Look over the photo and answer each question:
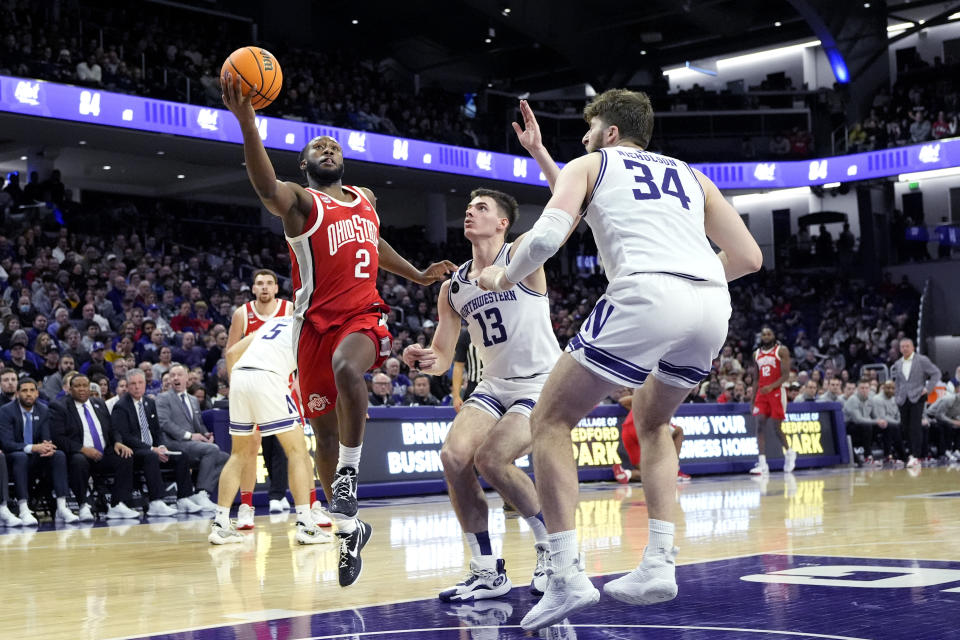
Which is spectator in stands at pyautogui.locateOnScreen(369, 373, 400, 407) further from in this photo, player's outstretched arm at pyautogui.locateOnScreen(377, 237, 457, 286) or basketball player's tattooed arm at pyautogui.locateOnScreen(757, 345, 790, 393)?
player's outstretched arm at pyautogui.locateOnScreen(377, 237, 457, 286)

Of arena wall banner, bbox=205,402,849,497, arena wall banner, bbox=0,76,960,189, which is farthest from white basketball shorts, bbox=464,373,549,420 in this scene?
arena wall banner, bbox=0,76,960,189

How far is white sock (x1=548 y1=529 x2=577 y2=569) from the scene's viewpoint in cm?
390

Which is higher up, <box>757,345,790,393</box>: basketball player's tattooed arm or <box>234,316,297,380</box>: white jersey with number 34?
<box>234,316,297,380</box>: white jersey with number 34

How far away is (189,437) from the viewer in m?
11.1

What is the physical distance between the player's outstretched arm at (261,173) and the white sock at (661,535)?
2.23m

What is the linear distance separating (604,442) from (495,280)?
11.1 meters

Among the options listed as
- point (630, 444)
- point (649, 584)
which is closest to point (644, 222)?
point (649, 584)

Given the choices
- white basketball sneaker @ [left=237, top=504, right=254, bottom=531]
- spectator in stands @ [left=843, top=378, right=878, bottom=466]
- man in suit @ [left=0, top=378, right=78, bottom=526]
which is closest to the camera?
white basketball sneaker @ [left=237, top=504, right=254, bottom=531]

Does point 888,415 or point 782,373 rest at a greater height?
point 782,373

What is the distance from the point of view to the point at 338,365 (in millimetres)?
5129

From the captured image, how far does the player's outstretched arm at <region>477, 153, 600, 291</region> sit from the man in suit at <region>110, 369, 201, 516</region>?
7648 mm

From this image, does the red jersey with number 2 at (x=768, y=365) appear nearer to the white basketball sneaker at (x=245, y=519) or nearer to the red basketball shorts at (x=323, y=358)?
the white basketball sneaker at (x=245, y=519)

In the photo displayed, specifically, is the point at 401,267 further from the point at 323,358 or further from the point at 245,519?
the point at 245,519

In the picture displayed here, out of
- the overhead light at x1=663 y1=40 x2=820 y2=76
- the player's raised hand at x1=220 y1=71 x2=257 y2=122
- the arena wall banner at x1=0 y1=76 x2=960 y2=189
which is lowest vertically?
the player's raised hand at x1=220 y1=71 x2=257 y2=122
